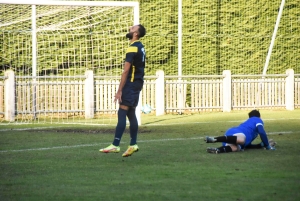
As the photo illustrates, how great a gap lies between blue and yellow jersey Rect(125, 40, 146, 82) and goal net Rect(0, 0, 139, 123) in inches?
330

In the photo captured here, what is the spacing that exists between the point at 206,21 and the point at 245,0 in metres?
1.82

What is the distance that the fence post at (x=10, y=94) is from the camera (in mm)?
19844

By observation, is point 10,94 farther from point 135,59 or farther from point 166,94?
point 135,59

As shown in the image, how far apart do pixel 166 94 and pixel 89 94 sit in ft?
9.75

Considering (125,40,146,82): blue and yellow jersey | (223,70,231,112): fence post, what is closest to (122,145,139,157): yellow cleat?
→ (125,40,146,82): blue and yellow jersey

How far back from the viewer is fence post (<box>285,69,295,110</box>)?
80.6 ft

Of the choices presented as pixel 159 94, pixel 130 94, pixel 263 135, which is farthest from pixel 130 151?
pixel 159 94

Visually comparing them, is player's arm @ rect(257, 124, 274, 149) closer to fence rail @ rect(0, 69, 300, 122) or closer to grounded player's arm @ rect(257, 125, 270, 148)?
grounded player's arm @ rect(257, 125, 270, 148)

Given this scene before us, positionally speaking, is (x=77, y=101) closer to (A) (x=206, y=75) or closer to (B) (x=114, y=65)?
(B) (x=114, y=65)

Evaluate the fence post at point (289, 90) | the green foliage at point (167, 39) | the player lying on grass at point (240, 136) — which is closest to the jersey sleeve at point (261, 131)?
the player lying on grass at point (240, 136)

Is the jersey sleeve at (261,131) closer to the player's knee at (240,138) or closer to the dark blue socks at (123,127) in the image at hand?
the player's knee at (240,138)

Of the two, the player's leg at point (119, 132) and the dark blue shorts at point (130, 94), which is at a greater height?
the dark blue shorts at point (130, 94)

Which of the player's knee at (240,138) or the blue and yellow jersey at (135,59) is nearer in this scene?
the blue and yellow jersey at (135,59)

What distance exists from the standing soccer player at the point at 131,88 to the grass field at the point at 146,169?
296mm
